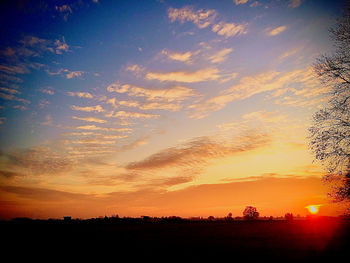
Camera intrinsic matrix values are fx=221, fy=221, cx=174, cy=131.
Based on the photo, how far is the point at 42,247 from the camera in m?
13.8

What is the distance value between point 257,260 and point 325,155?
9.23m

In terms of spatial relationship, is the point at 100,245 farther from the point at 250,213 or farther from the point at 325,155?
the point at 250,213

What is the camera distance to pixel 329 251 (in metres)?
12.6

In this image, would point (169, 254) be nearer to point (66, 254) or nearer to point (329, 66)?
point (66, 254)

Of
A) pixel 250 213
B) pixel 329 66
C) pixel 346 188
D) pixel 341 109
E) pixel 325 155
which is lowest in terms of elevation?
pixel 250 213

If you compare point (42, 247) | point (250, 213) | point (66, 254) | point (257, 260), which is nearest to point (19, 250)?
point (42, 247)

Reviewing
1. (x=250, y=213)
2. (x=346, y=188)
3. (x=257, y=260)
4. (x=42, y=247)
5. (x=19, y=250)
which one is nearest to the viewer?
(x=257, y=260)

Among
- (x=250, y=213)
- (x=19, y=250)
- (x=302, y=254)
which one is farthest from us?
(x=250, y=213)

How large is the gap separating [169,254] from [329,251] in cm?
914

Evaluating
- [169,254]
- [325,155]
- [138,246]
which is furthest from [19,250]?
[325,155]

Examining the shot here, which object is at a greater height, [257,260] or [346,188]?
[346,188]

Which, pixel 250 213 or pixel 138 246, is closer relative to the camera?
pixel 138 246

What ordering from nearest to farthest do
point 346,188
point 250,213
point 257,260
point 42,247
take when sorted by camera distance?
1. point 257,260
2. point 42,247
3. point 346,188
4. point 250,213

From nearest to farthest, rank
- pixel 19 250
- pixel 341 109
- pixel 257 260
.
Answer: pixel 257 260 → pixel 19 250 → pixel 341 109
